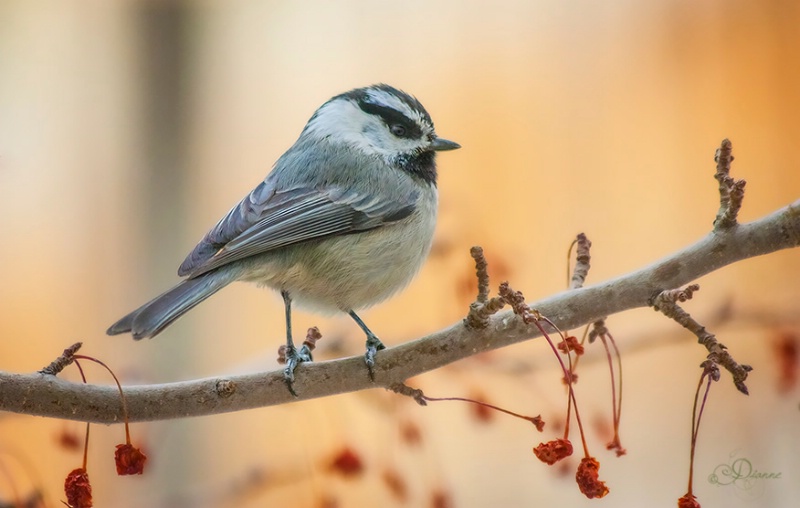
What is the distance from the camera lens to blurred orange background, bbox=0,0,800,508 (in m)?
1.82

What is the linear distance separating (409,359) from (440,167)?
751 mm

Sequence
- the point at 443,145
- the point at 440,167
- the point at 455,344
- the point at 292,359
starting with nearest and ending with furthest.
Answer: the point at 455,344 → the point at 292,359 → the point at 443,145 → the point at 440,167

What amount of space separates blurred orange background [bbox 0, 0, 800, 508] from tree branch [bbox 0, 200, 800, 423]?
0.60 metres

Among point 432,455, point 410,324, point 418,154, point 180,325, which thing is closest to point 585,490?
point 432,455

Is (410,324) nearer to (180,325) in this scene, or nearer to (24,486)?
(180,325)

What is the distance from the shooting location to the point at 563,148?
7.13ft

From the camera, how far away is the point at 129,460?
0.89m

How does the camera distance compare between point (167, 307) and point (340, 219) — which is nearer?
point (167, 307)

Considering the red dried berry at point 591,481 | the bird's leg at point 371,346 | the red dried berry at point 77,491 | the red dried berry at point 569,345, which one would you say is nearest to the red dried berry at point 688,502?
the red dried berry at point 591,481

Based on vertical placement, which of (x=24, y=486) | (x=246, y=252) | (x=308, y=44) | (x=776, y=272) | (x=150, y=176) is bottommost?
(x=24, y=486)

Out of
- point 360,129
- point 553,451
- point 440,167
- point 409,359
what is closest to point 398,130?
point 360,129

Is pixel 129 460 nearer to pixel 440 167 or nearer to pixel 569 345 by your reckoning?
pixel 569 345

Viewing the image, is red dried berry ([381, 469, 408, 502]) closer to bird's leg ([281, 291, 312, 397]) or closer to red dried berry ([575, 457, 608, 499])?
bird's leg ([281, 291, 312, 397])

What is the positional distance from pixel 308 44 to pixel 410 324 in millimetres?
800
